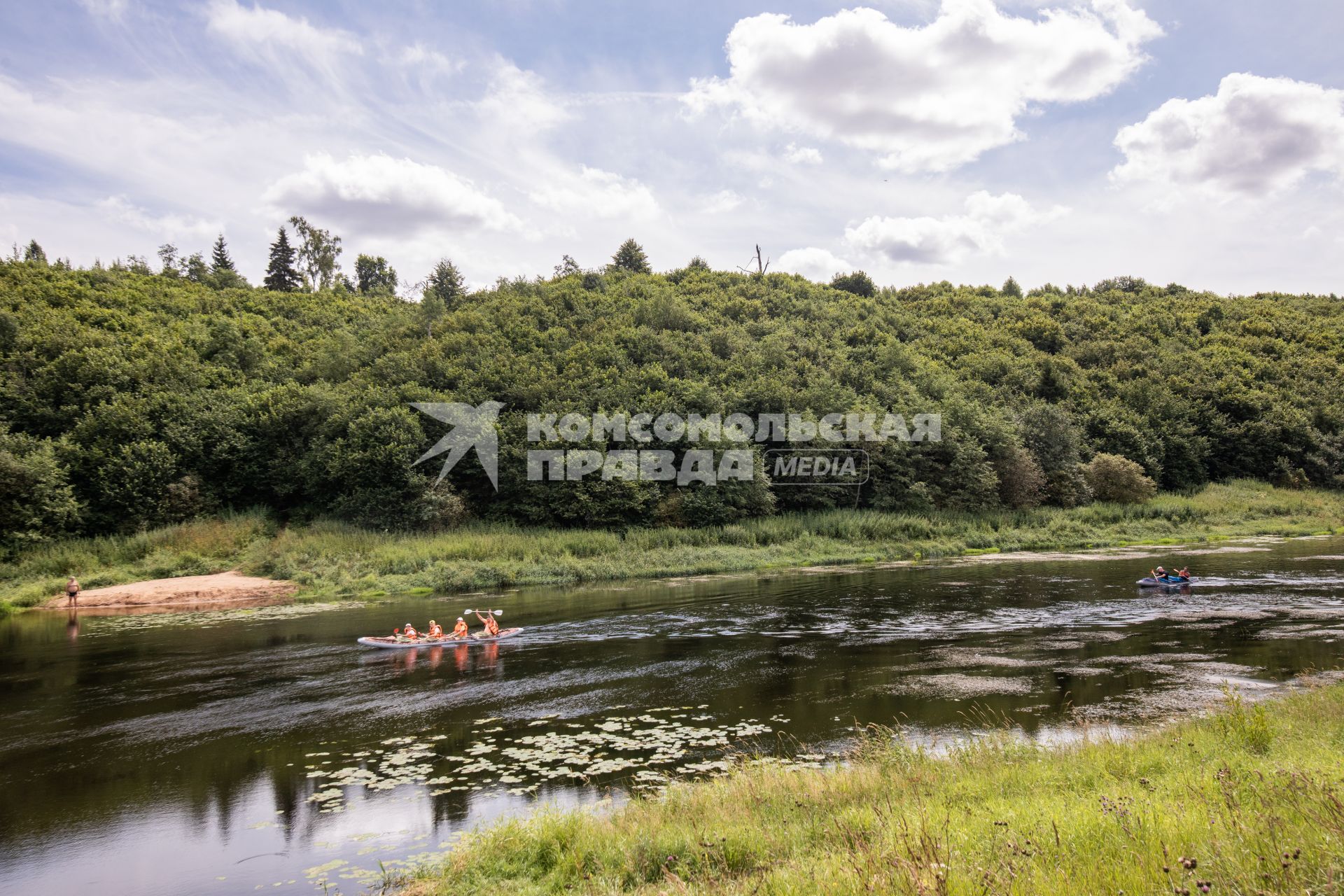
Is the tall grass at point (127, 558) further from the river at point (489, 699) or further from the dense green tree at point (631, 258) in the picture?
the dense green tree at point (631, 258)

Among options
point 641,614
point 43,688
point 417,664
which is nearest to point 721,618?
point 641,614

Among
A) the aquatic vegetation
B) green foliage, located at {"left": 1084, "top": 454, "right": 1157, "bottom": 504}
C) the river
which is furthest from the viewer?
green foliage, located at {"left": 1084, "top": 454, "right": 1157, "bottom": 504}

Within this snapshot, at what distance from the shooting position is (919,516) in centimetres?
5184

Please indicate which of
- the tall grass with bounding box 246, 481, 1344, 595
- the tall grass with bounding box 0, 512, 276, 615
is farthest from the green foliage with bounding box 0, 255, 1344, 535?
the tall grass with bounding box 0, 512, 276, 615

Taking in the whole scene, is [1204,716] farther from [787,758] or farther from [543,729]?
[543,729]

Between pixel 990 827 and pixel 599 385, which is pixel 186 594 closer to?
pixel 599 385

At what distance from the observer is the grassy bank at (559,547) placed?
37.9m

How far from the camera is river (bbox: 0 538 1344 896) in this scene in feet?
36.4

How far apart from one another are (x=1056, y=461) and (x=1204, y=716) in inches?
2055

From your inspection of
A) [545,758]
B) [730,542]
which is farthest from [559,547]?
[545,758]

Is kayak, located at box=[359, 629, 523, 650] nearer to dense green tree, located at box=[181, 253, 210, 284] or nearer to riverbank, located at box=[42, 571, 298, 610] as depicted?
riverbank, located at box=[42, 571, 298, 610]

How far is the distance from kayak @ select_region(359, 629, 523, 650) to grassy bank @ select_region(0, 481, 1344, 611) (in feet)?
42.6

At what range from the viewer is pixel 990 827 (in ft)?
24.3

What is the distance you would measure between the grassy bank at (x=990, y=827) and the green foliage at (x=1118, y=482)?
52.2 metres
